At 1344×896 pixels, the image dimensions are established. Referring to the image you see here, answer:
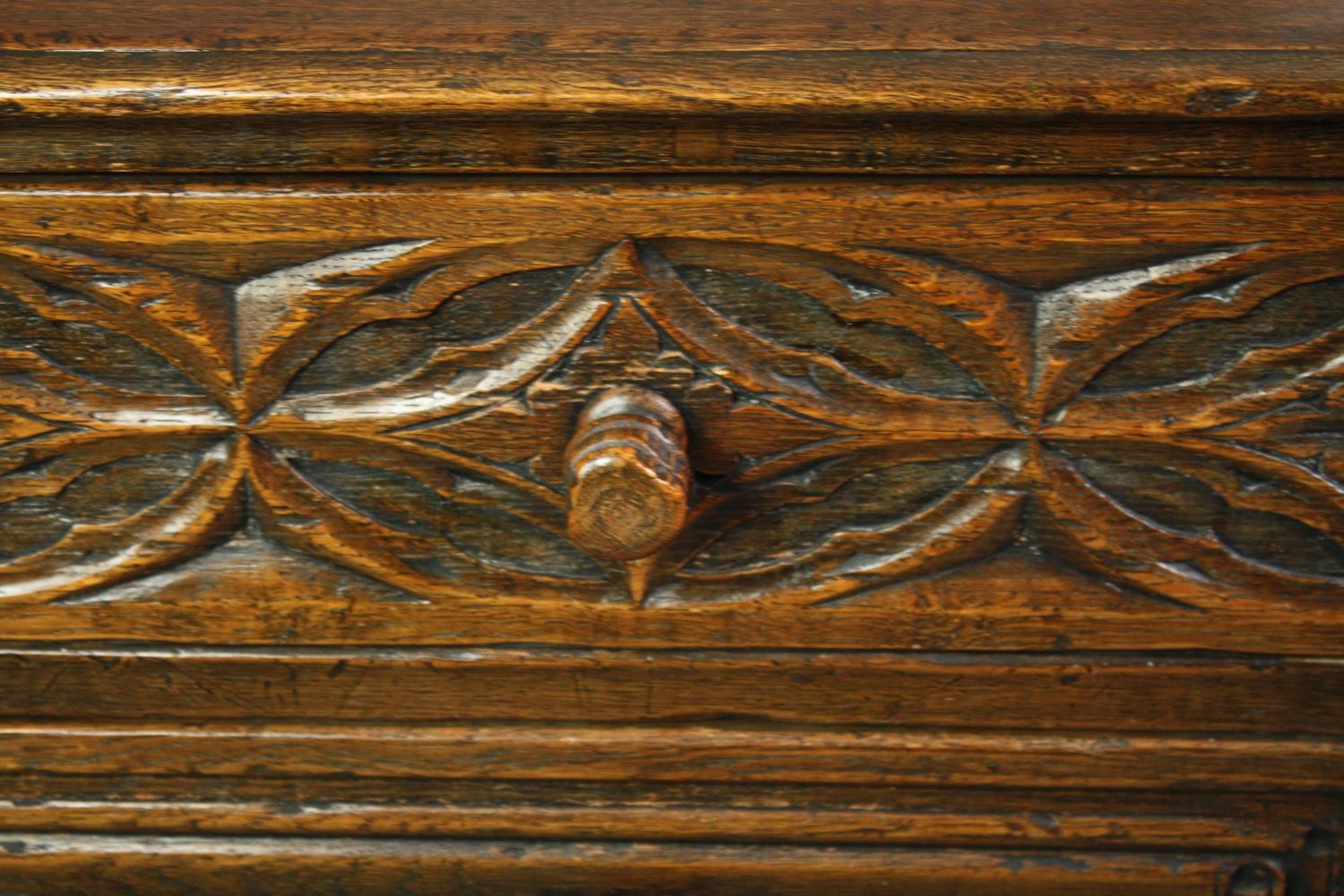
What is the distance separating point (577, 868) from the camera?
634mm

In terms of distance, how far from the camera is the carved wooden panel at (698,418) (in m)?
0.52

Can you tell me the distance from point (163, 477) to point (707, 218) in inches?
10.3

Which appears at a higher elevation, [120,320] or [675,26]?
[675,26]

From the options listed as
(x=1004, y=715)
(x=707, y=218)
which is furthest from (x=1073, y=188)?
(x=1004, y=715)

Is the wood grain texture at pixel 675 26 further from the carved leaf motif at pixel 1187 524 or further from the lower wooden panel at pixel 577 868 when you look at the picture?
the lower wooden panel at pixel 577 868

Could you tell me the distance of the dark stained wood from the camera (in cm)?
50

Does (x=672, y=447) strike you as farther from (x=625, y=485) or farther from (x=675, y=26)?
(x=675, y=26)

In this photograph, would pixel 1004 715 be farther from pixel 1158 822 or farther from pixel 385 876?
pixel 385 876

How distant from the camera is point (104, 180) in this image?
514mm

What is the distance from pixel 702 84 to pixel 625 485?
6.0 inches

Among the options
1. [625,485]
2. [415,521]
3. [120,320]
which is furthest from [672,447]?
[120,320]

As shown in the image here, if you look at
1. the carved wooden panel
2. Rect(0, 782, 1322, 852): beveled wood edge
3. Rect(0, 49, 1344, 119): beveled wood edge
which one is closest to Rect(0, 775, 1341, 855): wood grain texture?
Rect(0, 782, 1322, 852): beveled wood edge

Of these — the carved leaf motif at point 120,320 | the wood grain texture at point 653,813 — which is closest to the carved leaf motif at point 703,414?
the carved leaf motif at point 120,320

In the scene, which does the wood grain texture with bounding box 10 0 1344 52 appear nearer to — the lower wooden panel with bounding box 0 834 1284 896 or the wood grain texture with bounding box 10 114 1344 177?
the wood grain texture with bounding box 10 114 1344 177
